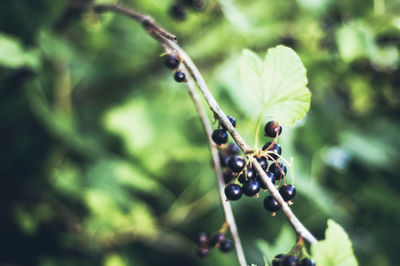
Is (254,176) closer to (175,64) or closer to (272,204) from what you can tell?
(272,204)

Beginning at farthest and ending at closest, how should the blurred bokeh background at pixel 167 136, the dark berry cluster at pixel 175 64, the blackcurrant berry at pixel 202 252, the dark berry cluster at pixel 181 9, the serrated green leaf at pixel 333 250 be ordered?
the blurred bokeh background at pixel 167 136
the dark berry cluster at pixel 181 9
the blackcurrant berry at pixel 202 252
the dark berry cluster at pixel 175 64
the serrated green leaf at pixel 333 250

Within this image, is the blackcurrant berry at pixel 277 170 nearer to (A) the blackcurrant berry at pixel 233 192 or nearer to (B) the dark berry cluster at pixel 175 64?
(A) the blackcurrant berry at pixel 233 192

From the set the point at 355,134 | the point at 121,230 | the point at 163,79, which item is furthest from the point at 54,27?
the point at 355,134

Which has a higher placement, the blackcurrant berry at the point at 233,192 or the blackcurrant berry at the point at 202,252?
the blackcurrant berry at the point at 202,252

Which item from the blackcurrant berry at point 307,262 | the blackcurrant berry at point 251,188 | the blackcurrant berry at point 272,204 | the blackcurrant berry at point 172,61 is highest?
the blackcurrant berry at point 172,61

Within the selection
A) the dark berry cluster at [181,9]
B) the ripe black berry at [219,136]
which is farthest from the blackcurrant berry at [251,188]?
the dark berry cluster at [181,9]

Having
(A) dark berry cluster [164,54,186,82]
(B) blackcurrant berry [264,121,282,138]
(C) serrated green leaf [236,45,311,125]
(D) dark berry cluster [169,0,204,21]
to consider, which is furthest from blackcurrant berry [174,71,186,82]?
(D) dark berry cluster [169,0,204,21]
